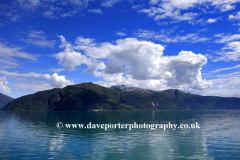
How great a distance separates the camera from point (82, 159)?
29.3 metres

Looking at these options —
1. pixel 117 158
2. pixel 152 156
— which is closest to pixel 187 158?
pixel 152 156

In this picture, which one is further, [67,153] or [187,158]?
[67,153]

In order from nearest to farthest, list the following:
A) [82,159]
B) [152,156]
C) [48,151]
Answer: [82,159], [152,156], [48,151]

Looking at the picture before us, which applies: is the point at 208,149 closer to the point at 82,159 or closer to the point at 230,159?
the point at 230,159

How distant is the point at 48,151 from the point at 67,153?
471cm

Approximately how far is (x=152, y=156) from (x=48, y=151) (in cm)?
2130

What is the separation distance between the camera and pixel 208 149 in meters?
36.8

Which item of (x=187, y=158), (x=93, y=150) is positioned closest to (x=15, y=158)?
(x=93, y=150)

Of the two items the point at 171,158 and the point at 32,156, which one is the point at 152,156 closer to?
the point at 171,158

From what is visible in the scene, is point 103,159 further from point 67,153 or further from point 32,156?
point 32,156

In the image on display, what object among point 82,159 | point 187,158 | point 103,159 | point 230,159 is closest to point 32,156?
point 82,159

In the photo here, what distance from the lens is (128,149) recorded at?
36312mm

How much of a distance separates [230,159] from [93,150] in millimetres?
26019

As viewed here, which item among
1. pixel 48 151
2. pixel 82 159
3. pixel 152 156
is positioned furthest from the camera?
pixel 48 151
